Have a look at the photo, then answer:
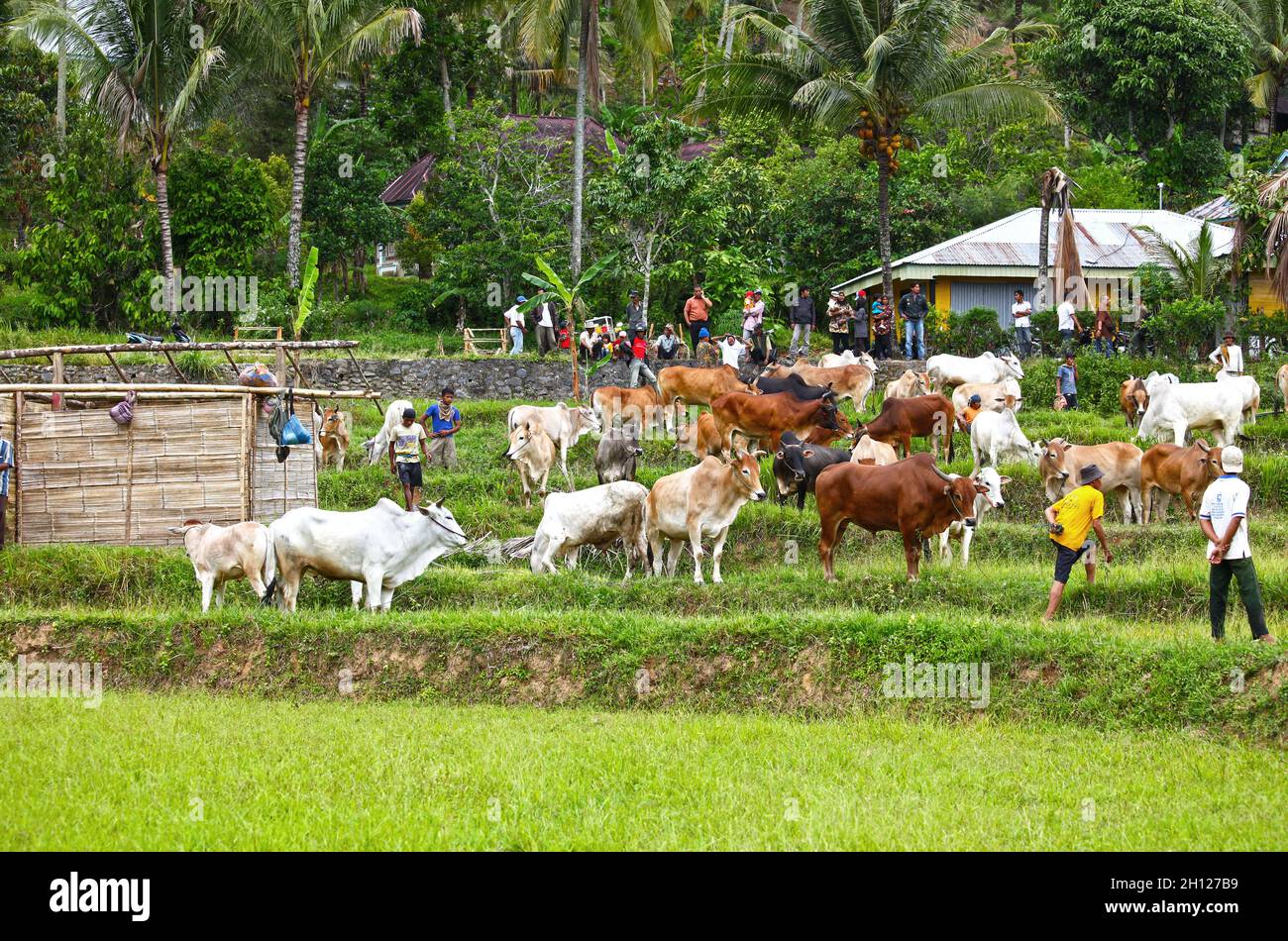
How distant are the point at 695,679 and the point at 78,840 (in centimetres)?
A: 663

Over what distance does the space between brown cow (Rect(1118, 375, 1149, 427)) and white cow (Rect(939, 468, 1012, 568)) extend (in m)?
5.72

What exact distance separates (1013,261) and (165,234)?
62.4 feet

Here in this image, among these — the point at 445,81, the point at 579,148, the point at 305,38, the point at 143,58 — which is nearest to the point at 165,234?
the point at 143,58

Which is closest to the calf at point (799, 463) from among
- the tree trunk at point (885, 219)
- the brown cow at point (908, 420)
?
the brown cow at point (908, 420)

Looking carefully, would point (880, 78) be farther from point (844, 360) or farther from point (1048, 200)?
point (844, 360)

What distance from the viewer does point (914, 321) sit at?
96.2 ft

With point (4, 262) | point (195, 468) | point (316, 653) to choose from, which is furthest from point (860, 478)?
point (4, 262)

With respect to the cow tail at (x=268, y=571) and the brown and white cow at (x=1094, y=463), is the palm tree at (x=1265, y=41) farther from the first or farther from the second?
the cow tail at (x=268, y=571)

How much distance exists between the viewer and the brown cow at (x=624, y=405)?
23.7m

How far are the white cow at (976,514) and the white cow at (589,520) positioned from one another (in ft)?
11.9

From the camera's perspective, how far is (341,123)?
40062mm

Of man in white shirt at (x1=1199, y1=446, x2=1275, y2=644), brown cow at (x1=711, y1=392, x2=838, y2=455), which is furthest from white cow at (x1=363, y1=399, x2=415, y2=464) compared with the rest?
man in white shirt at (x1=1199, y1=446, x2=1275, y2=644)

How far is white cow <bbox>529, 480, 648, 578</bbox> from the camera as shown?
59.0 ft

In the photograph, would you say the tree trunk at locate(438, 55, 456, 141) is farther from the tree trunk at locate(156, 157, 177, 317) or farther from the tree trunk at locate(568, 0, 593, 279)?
the tree trunk at locate(156, 157, 177, 317)
